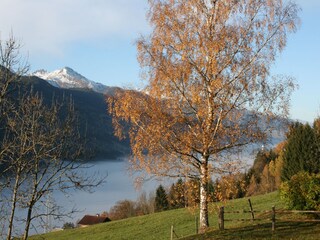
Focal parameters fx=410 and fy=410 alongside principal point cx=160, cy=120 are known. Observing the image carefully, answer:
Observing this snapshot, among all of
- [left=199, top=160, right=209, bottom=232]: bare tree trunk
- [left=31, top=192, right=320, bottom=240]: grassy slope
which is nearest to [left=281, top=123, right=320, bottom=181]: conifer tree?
[left=31, top=192, right=320, bottom=240]: grassy slope

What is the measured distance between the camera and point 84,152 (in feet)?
58.9

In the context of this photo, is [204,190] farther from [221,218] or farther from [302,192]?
[302,192]

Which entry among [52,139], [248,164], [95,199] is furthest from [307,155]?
[95,199]

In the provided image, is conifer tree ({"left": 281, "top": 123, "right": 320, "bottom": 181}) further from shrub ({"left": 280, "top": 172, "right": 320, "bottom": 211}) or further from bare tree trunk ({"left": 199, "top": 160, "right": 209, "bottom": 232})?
bare tree trunk ({"left": 199, "top": 160, "right": 209, "bottom": 232})

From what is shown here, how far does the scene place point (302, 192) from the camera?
2020 cm

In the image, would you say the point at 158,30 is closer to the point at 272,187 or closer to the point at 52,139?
the point at 52,139

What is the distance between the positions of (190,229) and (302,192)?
1357 centimetres

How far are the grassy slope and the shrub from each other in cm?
165

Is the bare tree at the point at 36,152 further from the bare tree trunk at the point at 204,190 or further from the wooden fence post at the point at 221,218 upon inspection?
the wooden fence post at the point at 221,218

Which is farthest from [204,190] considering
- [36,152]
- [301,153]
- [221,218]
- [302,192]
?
[301,153]

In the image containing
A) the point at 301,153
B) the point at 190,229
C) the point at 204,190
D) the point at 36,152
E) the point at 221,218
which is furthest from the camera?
the point at 301,153

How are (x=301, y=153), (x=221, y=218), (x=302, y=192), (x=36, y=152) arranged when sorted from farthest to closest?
(x=301, y=153) → (x=302, y=192) → (x=221, y=218) → (x=36, y=152)

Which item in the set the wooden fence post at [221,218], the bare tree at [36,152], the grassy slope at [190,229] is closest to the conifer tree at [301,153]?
the grassy slope at [190,229]

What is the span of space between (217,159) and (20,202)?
7.99 meters
